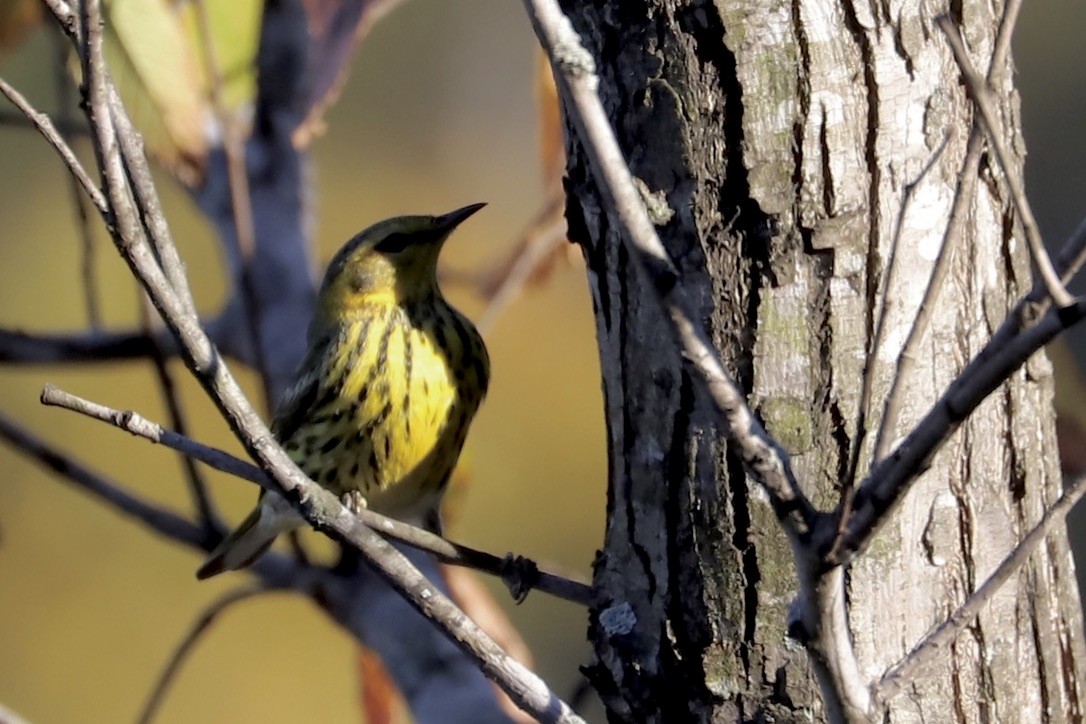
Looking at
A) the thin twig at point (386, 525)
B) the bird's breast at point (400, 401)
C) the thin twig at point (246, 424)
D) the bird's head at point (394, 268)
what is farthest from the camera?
the bird's head at point (394, 268)

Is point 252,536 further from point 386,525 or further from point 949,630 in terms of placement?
point 949,630

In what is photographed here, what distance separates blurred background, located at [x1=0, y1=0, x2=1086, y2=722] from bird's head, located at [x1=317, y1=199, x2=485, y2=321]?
2.73 m

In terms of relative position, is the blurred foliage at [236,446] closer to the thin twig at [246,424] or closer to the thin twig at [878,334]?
the thin twig at [246,424]

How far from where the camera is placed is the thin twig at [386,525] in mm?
1499

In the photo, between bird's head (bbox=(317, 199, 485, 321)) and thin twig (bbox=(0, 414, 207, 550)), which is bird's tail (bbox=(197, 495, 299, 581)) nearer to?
thin twig (bbox=(0, 414, 207, 550))

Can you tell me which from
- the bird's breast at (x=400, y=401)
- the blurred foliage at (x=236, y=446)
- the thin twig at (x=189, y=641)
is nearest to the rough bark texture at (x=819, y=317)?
the thin twig at (x=189, y=641)

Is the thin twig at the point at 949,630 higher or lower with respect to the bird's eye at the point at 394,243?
lower

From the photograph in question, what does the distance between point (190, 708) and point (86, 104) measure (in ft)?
22.1

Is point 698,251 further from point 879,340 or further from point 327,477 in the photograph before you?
point 327,477

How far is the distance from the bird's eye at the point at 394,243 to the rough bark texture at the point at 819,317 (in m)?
1.53

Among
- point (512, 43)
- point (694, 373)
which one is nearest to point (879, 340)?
point (694, 373)

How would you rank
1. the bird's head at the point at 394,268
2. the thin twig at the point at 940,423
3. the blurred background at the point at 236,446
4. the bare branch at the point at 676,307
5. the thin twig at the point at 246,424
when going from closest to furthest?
the thin twig at the point at 940,423, the bare branch at the point at 676,307, the thin twig at the point at 246,424, the bird's head at the point at 394,268, the blurred background at the point at 236,446

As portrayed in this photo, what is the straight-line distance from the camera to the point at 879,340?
1.19 metres

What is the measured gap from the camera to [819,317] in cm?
155
